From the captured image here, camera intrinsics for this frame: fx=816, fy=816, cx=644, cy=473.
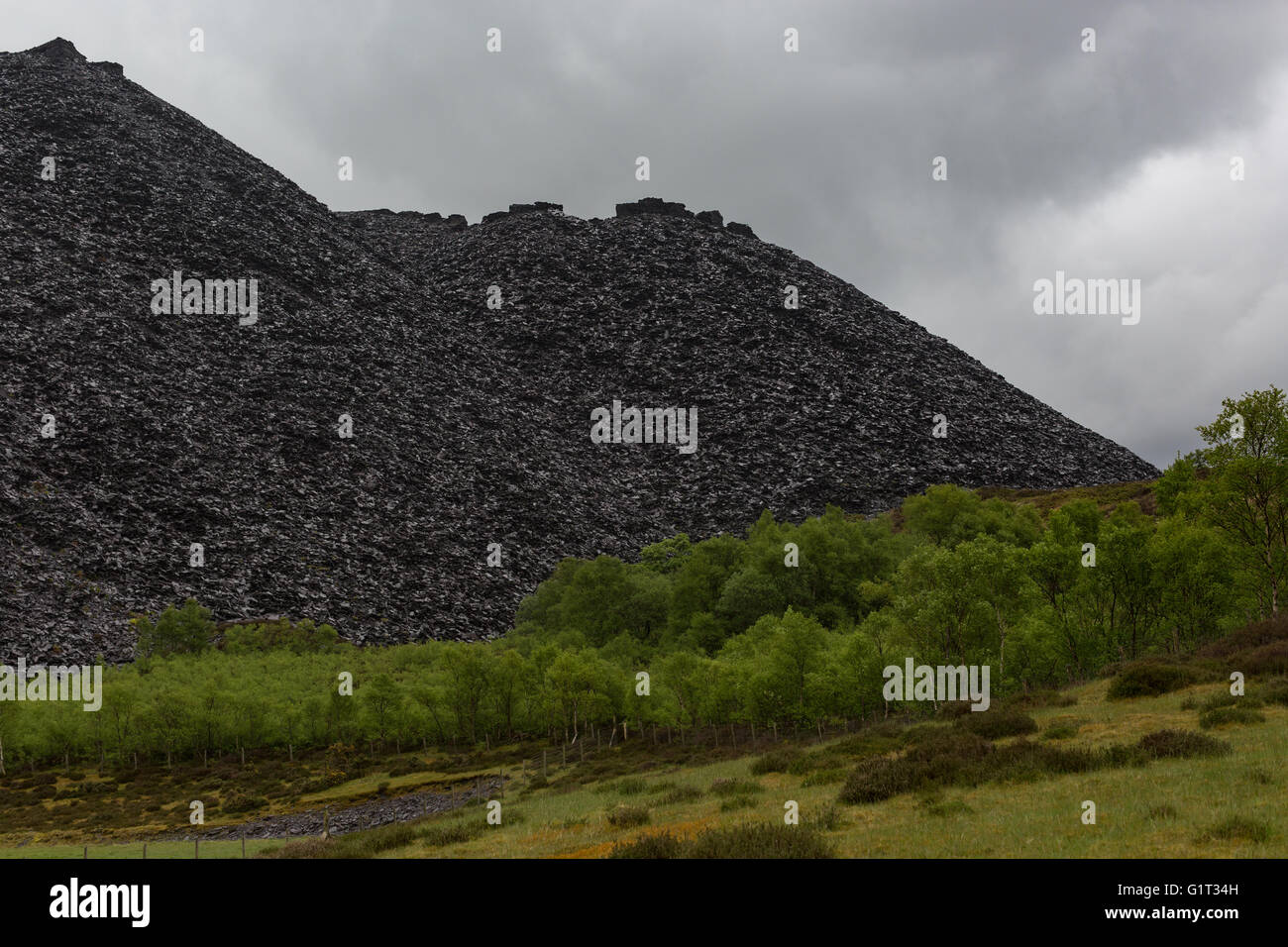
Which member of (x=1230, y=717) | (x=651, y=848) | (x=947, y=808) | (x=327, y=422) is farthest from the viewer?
(x=327, y=422)

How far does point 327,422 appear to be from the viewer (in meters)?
135

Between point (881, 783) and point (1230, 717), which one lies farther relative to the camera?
point (1230, 717)

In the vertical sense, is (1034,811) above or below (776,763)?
above

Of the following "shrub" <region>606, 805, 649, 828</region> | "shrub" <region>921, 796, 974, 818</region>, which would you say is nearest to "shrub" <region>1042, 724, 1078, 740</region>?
"shrub" <region>921, 796, 974, 818</region>

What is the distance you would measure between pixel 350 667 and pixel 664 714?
3969 cm

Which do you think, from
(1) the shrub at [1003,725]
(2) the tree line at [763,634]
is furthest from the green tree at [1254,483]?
(1) the shrub at [1003,725]

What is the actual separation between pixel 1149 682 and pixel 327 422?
125509 mm

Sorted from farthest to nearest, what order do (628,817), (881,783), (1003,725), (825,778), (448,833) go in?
(1003,725) < (825,778) < (448,833) < (628,817) < (881,783)

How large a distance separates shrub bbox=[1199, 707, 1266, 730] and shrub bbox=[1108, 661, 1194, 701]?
7.85 metres

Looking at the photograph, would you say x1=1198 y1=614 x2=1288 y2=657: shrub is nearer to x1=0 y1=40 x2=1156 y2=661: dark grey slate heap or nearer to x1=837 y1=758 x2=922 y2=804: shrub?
x1=837 y1=758 x2=922 y2=804: shrub

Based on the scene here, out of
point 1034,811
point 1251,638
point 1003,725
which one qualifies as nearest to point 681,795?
point 1003,725

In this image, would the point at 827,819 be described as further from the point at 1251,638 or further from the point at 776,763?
the point at 1251,638
